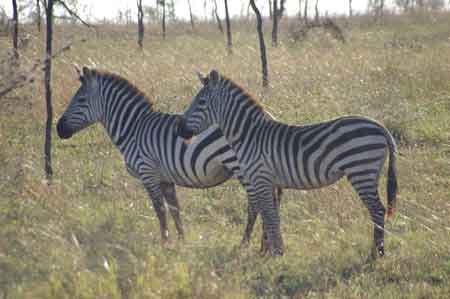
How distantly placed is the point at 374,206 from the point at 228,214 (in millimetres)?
1978

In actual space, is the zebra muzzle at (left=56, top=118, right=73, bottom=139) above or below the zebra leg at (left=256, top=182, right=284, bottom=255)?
above

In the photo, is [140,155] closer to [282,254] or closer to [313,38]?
[282,254]

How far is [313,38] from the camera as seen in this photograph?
19484 millimetres

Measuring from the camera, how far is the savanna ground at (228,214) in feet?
15.4

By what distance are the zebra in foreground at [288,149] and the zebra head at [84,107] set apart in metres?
1.12

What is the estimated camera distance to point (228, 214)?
7203 millimetres

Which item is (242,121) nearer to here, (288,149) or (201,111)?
(201,111)

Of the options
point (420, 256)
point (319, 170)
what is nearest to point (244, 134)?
point (319, 170)

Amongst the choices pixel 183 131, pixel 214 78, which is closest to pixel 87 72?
pixel 183 131

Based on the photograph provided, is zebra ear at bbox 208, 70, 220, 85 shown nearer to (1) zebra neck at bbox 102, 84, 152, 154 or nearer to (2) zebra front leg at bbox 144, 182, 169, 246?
(1) zebra neck at bbox 102, 84, 152, 154

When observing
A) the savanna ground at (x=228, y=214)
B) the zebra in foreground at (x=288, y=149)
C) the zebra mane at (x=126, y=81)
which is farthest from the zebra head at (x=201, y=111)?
the savanna ground at (x=228, y=214)

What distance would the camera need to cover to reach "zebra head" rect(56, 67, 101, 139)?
6.86 metres

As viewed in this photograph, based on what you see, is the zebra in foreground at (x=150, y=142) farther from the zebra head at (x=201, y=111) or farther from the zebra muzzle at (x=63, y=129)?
the zebra head at (x=201, y=111)

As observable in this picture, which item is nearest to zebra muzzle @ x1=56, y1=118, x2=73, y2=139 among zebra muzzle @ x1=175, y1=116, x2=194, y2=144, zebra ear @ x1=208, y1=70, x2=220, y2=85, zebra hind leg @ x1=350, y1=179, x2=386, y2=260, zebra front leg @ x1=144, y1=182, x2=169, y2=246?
zebra front leg @ x1=144, y1=182, x2=169, y2=246
